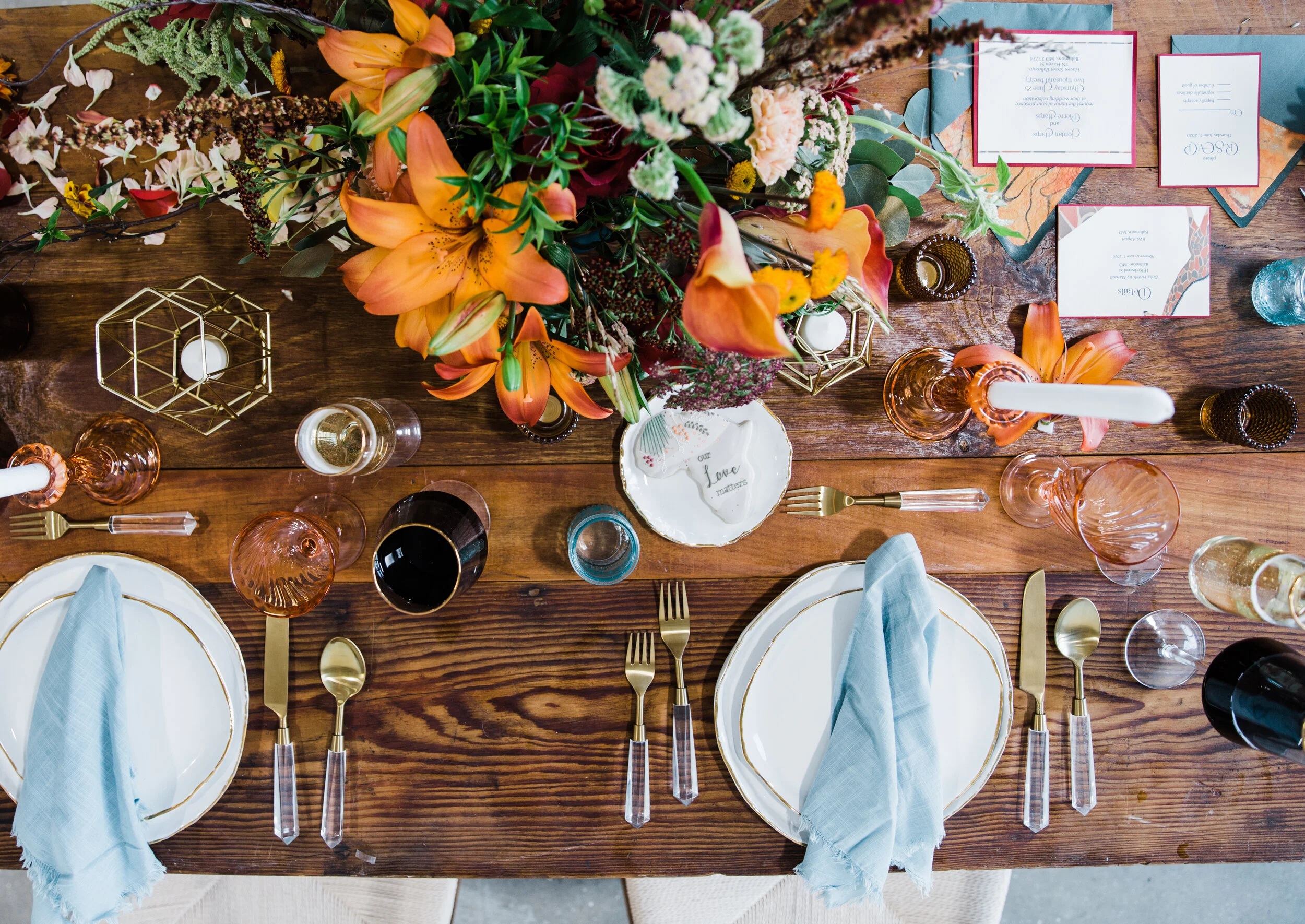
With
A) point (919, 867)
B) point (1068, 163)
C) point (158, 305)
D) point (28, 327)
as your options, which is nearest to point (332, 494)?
point (158, 305)

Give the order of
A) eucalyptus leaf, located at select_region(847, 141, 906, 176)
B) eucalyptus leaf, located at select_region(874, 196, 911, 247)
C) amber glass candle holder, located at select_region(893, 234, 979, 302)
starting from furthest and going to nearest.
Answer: amber glass candle holder, located at select_region(893, 234, 979, 302) < eucalyptus leaf, located at select_region(874, 196, 911, 247) < eucalyptus leaf, located at select_region(847, 141, 906, 176)

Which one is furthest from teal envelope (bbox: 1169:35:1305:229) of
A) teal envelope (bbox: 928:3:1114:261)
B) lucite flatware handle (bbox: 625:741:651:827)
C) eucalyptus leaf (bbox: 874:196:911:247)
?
lucite flatware handle (bbox: 625:741:651:827)

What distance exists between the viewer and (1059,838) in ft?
3.43

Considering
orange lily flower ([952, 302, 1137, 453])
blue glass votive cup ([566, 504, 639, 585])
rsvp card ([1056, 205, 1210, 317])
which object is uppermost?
rsvp card ([1056, 205, 1210, 317])

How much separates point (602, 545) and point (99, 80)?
0.92 meters

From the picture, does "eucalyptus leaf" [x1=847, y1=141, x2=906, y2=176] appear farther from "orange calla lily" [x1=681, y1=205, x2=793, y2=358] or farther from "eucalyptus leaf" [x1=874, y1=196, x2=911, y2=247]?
"orange calla lily" [x1=681, y1=205, x2=793, y2=358]

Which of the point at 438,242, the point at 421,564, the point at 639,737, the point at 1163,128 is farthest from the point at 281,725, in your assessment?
the point at 1163,128

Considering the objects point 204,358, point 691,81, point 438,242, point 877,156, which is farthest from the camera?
point 204,358

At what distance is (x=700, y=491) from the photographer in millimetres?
994

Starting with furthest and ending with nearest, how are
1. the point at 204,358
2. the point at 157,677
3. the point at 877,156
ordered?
the point at 157,677 < the point at 204,358 < the point at 877,156

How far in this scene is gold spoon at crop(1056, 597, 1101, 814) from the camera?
40.6 inches

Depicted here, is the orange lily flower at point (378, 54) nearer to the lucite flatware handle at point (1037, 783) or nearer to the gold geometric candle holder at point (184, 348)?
the gold geometric candle holder at point (184, 348)

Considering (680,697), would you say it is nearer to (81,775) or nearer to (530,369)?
(530,369)

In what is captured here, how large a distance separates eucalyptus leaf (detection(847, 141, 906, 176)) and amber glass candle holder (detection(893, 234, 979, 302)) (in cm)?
20
